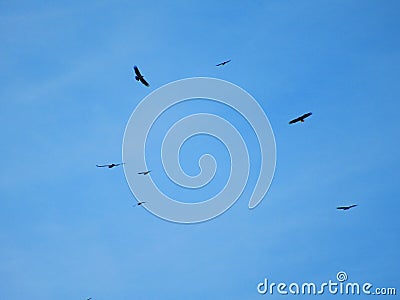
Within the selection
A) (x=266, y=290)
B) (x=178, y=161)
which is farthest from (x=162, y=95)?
(x=266, y=290)

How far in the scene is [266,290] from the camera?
3363mm

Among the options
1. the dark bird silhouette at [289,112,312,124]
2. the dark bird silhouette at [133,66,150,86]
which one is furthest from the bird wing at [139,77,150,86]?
the dark bird silhouette at [289,112,312,124]

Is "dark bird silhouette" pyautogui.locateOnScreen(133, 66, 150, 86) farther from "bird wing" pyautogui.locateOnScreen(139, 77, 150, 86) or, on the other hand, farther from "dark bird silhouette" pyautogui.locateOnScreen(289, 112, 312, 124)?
"dark bird silhouette" pyautogui.locateOnScreen(289, 112, 312, 124)

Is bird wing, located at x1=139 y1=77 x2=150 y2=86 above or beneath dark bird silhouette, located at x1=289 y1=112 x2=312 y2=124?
above

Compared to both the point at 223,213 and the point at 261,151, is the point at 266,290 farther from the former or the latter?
the point at 261,151

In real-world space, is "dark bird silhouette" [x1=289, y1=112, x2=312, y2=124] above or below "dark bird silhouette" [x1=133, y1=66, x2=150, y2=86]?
below

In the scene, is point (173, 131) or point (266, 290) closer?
point (266, 290)

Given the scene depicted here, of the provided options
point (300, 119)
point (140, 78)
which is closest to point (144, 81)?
point (140, 78)

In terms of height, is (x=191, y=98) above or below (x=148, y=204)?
above

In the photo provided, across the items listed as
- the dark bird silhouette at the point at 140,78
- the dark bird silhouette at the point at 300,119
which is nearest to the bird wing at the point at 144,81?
the dark bird silhouette at the point at 140,78

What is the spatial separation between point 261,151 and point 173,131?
1.58 feet

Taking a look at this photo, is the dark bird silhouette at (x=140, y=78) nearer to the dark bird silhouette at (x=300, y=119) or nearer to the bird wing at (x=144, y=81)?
the bird wing at (x=144, y=81)

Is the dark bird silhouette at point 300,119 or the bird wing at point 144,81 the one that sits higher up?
the bird wing at point 144,81

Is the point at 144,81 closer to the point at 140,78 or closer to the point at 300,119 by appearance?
the point at 140,78
